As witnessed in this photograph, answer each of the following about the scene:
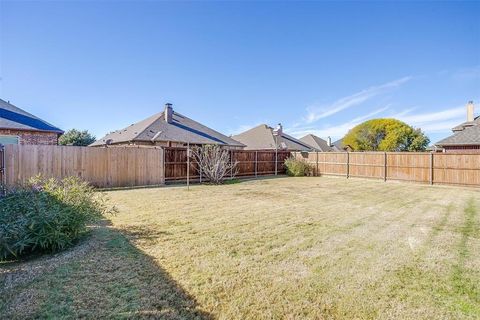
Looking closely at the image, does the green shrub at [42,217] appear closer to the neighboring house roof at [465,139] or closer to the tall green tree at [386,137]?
the neighboring house roof at [465,139]

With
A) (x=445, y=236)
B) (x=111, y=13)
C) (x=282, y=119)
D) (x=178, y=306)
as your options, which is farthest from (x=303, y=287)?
(x=282, y=119)

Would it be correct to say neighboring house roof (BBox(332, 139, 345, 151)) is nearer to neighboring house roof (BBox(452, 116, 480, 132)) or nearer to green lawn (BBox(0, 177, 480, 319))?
neighboring house roof (BBox(452, 116, 480, 132))

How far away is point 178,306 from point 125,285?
2.59ft

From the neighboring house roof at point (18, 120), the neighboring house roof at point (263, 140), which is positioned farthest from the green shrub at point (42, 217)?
the neighboring house roof at point (263, 140)

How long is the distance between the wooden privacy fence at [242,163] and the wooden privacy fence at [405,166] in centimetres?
261

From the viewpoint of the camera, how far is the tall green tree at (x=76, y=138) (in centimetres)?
2953

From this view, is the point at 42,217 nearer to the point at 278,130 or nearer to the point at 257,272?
the point at 257,272

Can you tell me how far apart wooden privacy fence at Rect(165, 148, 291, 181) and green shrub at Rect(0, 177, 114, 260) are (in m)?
8.84

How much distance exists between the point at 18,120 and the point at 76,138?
61.9 feet

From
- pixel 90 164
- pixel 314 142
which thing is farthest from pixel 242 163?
pixel 314 142

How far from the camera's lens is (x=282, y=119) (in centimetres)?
3069

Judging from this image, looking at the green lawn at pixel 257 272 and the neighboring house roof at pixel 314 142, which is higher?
the neighboring house roof at pixel 314 142

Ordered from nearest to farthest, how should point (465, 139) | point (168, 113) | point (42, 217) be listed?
point (42, 217) → point (465, 139) → point (168, 113)

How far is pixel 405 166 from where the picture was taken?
49.9 feet
